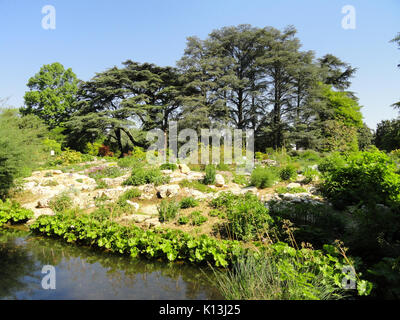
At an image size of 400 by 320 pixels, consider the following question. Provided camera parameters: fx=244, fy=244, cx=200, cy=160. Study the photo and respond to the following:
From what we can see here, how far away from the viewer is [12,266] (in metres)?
3.75

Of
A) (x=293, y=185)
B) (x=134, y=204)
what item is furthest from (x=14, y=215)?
(x=293, y=185)

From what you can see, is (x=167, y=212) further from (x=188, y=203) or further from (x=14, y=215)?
(x=14, y=215)

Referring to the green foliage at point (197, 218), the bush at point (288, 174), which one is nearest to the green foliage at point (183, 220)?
the green foliage at point (197, 218)

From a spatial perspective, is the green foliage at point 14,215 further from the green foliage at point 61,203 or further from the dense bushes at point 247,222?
the dense bushes at point 247,222

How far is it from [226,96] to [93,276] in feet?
58.0

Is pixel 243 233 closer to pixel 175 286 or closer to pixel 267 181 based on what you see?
pixel 175 286

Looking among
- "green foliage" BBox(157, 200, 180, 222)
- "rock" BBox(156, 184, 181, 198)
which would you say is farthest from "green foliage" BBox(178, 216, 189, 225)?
"rock" BBox(156, 184, 181, 198)

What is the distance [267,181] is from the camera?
7125mm

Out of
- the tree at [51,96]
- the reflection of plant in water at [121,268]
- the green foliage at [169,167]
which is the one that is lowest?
the reflection of plant in water at [121,268]

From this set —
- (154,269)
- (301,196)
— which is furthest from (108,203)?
(301,196)

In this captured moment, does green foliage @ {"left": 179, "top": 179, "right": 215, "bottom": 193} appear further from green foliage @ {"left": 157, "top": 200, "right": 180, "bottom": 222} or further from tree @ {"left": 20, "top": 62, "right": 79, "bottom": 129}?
tree @ {"left": 20, "top": 62, "right": 79, "bottom": 129}

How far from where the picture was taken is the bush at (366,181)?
143 inches

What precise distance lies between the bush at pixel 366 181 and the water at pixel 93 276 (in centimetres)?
273
